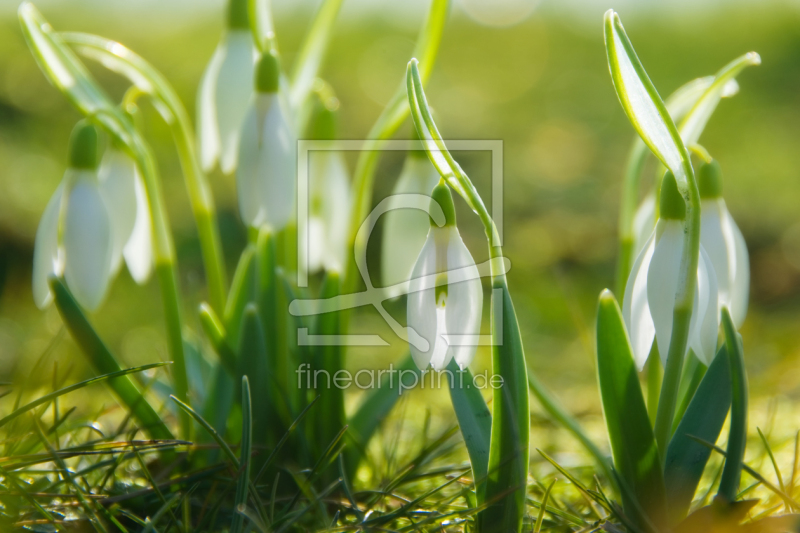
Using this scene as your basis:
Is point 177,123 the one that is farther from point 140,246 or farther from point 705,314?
point 705,314

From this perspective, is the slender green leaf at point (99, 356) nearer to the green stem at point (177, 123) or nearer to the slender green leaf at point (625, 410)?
the green stem at point (177, 123)

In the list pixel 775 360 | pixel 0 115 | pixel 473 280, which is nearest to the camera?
pixel 473 280

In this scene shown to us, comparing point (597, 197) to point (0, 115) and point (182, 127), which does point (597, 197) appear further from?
point (0, 115)

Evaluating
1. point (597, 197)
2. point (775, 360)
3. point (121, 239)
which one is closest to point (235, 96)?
point (121, 239)

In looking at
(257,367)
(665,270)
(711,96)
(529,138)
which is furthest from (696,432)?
(529,138)

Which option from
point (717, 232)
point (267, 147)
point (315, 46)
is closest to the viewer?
point (717, 232)

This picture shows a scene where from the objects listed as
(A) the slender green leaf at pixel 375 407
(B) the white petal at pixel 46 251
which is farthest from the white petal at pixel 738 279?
(B) the white petal at pixel 46 251
